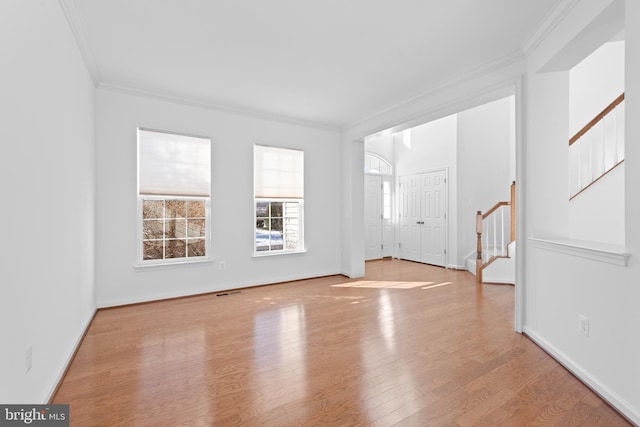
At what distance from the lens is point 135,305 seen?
12.5ft

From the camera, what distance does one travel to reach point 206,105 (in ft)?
14.0

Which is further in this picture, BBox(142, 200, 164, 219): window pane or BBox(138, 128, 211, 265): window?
BBox(142, 200, 164, 219): window pane

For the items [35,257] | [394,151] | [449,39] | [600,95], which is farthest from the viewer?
[394,151]

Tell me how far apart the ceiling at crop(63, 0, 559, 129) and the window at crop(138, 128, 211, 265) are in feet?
2.31

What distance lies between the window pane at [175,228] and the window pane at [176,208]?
0.24ft

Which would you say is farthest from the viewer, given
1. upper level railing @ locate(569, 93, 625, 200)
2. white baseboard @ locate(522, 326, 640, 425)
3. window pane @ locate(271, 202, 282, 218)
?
window pane @ locate(271, 202, 282, 218)

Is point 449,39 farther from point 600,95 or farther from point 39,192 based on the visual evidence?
point 39,192

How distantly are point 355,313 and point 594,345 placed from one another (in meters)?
2.13

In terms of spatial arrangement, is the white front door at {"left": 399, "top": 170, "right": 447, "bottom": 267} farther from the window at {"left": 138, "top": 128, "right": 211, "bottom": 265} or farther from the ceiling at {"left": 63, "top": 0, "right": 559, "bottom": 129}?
the window at {"left": 138, "top": 128, "right": 211, "bottom": 265}

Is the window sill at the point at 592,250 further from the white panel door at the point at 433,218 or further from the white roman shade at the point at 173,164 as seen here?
the white roman shade at the point at 173,164

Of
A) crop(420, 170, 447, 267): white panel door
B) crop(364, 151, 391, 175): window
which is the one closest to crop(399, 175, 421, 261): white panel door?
crop(420, 170, 447, 267): white panel door

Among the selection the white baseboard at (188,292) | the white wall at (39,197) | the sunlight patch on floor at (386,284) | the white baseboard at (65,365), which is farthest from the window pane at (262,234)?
the white wall at (39,197)

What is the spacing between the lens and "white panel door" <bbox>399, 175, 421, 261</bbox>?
7.14 metres

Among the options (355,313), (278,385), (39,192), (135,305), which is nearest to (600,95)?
(355,313)
